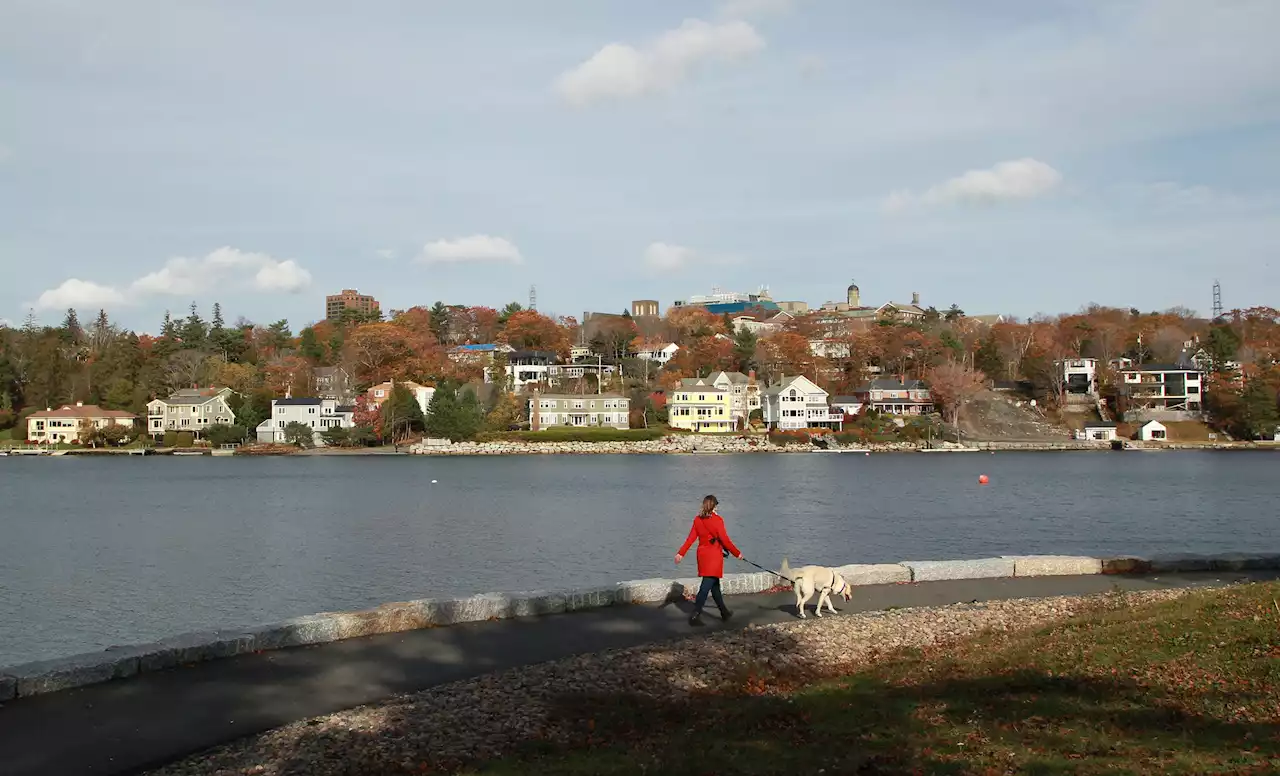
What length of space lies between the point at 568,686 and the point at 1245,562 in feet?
40.7

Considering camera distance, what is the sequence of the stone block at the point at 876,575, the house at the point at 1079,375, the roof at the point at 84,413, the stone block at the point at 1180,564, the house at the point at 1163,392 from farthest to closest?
1. the house at the point at 1079,375
2. the roof at the point at 84,413
3. the house at the point at 1163,392
4. the stone block at the point at 1180,564
5. the stone block at the point at 876,575

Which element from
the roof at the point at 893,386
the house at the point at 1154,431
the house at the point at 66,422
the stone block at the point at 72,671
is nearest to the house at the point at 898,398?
the roof at the point at 893,386

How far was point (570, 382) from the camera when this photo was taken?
414 feet

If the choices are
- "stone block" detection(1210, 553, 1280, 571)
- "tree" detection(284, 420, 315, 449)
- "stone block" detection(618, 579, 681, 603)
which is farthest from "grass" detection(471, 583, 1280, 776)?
"tree" detection(284, 420, 315, 449)

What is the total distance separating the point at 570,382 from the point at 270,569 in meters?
96.8

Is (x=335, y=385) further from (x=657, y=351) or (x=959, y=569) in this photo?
(x=959, y=569)

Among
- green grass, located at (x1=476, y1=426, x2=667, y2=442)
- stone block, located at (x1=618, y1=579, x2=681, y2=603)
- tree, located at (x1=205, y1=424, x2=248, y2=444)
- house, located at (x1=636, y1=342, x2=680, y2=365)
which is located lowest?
green grass, located at (x1=476, y1=426, x2=667, y2=442)

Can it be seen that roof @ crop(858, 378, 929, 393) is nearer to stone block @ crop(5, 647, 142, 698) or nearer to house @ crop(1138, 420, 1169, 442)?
house @ crop(1138, 420, 1169, 442)

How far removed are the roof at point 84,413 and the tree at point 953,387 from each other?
92670mm

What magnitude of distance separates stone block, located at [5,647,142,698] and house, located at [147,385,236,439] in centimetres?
11445

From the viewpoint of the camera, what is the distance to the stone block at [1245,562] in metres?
16.1

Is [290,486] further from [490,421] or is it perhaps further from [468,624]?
[468,624]

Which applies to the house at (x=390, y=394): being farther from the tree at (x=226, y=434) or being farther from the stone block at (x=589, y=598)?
the stone block at (x=589, y=598)

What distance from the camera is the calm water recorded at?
2473 centimetres
